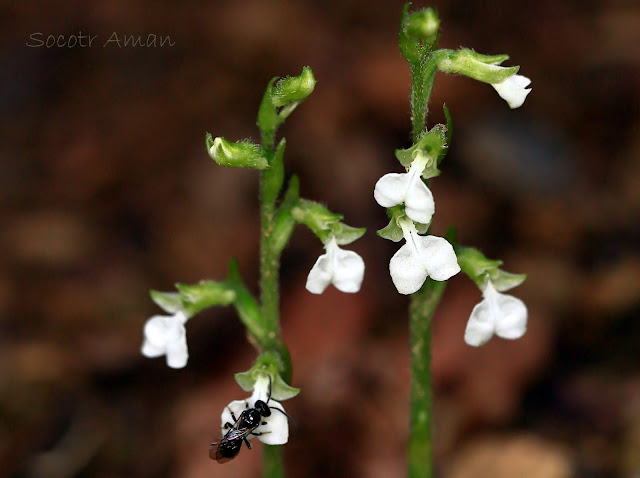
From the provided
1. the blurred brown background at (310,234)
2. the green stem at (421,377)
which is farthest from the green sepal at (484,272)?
the blurred brown background at (310,234)

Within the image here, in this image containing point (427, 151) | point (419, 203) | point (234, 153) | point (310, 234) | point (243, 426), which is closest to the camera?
point (419, 203)

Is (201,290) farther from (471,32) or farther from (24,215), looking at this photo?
(471,32)

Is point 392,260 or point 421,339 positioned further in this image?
point 421,339

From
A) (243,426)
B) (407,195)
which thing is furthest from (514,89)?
(243,426)

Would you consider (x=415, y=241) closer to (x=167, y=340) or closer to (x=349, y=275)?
(x=349, y=275)

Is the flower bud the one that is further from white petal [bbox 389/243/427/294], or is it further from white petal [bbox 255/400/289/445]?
white petal [bbox 255/400/289/445]

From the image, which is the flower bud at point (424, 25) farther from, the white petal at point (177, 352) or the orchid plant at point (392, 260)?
the white petal at point (177, 352)

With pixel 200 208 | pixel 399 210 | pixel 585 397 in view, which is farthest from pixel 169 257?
pixel 399 210
